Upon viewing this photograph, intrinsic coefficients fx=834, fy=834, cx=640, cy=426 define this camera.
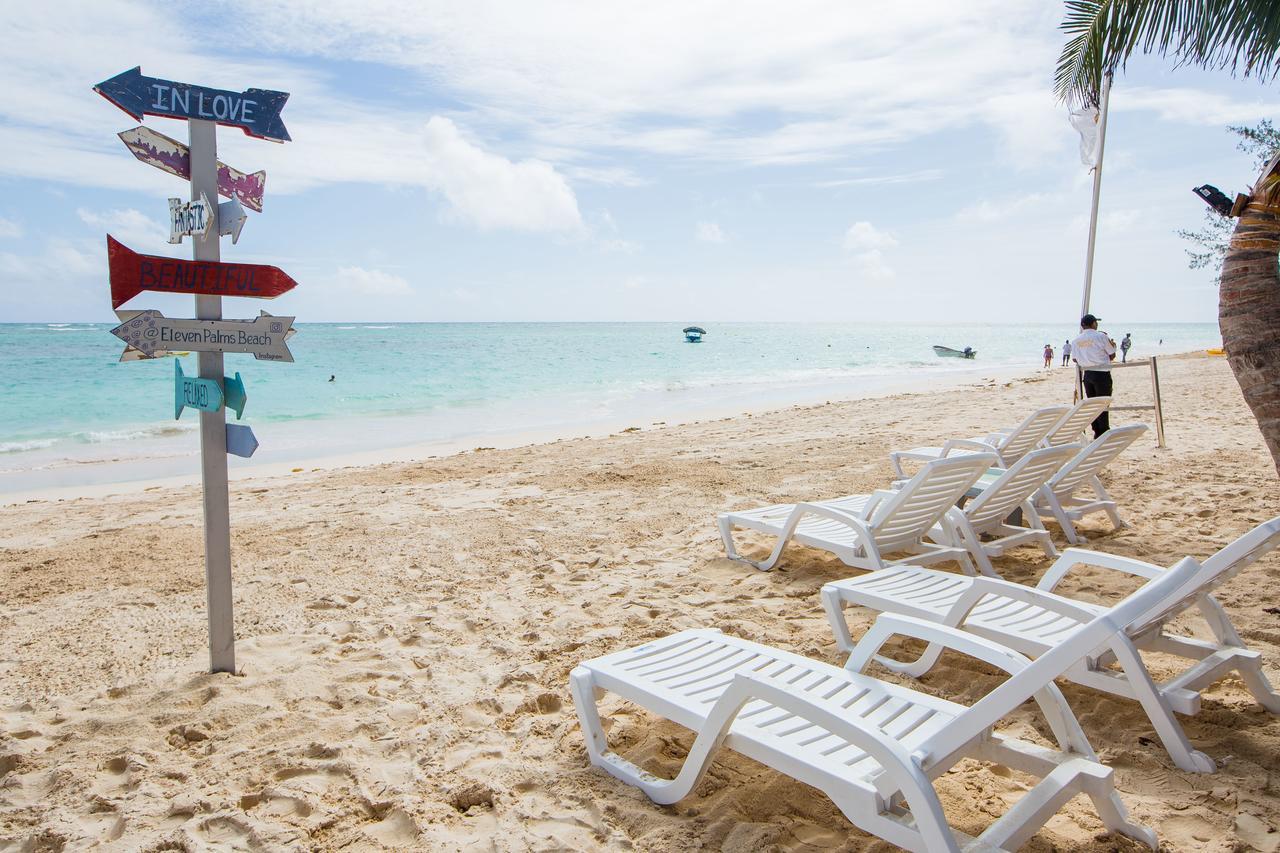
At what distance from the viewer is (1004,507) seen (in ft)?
16.3

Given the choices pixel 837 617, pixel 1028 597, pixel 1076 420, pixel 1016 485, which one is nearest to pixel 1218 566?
pixel 1028 597

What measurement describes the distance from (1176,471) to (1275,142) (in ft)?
47.1

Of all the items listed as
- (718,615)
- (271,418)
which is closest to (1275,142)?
(718,615)

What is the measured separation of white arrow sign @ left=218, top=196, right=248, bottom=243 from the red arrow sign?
0.14 meters

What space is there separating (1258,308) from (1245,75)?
2.83 m

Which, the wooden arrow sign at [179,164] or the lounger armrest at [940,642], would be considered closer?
the lounger armrest at [940,642]

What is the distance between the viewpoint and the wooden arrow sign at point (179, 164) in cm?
317

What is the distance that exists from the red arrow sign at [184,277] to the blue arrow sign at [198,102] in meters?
0.53

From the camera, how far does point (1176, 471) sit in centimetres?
734

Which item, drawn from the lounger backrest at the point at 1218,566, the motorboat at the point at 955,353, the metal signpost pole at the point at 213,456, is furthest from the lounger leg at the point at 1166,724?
the motorboat at the point at 955,353

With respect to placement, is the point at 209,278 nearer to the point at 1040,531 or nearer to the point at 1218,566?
the point at 1218,566

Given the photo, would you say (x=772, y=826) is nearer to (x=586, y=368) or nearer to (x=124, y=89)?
(x=124, y=89)

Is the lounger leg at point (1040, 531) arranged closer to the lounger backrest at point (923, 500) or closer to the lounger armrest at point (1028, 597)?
the lounger backrest at point (923, 500)

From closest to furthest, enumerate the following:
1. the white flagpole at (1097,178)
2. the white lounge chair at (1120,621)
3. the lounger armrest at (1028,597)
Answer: the white lounge chair at (1120,621) < the lounger armrest at (1028,597) < the white flagpole at (1097,178)
